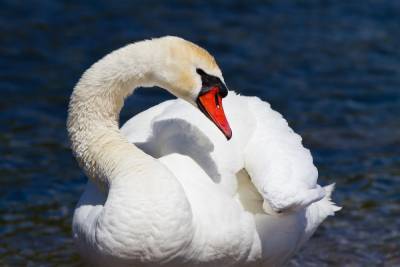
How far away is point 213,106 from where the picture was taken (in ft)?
19.7

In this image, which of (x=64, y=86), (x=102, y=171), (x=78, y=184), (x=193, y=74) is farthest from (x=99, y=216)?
(x=64, y=86)

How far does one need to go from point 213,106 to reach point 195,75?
0.76ft

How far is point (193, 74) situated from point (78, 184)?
3.23 metres

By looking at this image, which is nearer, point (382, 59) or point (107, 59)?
point (107, 59)

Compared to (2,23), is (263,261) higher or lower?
higher

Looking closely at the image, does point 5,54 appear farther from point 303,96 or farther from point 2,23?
point 303,96

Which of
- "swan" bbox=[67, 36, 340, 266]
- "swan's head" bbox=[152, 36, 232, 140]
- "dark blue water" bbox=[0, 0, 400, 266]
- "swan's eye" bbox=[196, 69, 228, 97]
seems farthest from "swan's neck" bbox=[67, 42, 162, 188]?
"dark blue water" bbox=[0, 0, 400, 266]

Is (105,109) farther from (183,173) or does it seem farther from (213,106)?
(213,106)

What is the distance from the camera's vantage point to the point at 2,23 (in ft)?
40.5

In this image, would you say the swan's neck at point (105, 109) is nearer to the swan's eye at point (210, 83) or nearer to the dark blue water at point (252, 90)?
the swan's eye at point (210, 83)

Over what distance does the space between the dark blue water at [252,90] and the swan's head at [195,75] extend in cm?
219

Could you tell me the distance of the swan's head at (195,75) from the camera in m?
5.98

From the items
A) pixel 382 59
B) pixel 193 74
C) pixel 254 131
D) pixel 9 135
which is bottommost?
pixel 9 135

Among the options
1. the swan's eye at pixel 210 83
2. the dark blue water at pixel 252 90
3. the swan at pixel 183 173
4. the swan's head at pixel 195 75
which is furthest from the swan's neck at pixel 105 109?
the dark blue water at pixel 252 90
